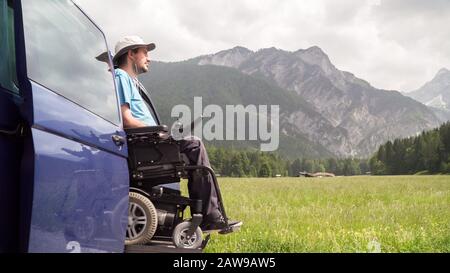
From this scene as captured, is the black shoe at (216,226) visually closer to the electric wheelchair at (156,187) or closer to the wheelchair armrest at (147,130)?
the electric wheelchair at (156,187)

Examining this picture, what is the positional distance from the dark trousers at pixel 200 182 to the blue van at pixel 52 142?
4.42ft

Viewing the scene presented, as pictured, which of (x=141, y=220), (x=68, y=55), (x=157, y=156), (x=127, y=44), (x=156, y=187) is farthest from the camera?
(x=127, y=44)

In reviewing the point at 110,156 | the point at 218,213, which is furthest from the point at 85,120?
the point at 218,213

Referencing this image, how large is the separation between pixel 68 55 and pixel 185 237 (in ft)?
7.63

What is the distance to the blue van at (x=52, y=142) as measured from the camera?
2.44 m

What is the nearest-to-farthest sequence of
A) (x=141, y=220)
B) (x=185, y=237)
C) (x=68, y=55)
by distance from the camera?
1. (x=68, y=55)
2. (x=141, y=220)
3. (x=185, y=237)

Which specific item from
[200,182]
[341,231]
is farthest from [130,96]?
[341,231]

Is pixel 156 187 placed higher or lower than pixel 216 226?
higher

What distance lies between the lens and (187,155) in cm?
502

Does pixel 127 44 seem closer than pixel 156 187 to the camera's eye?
No

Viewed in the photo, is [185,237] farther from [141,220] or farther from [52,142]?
[52,142]

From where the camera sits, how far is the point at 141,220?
176 inches

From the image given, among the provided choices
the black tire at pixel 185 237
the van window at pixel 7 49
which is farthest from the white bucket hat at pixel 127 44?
the van window at pixel 7 49

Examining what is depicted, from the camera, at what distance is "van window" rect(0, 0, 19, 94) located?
102 inches
